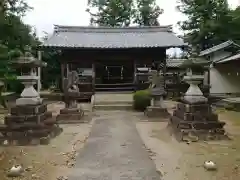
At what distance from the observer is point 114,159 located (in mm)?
6145

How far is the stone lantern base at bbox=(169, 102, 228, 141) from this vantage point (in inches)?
318

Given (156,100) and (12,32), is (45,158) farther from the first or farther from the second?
(12,32)

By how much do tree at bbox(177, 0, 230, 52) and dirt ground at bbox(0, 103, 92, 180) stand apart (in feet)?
63.7

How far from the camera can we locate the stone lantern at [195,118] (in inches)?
319

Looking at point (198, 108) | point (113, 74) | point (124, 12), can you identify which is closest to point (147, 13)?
point (124, 12)

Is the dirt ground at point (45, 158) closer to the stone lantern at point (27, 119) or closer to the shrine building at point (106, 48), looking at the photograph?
the stone lantern at point (27, 119)

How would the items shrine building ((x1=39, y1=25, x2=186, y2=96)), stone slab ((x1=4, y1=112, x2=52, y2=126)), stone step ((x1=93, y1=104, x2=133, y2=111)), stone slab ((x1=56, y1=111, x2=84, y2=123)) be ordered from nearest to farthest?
stone slab ((x1=4, y1=112, x2=52, y2=126)) < stone slab ((x1=56, y1=111, x2=84, y2=123)) < stone step ((x1=93, y1=104, x2=133, y2=111)) < shrine building ((x1=39, y1=25, x2=186, y2=96))

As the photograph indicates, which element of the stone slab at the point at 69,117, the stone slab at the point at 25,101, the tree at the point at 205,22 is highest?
the tree at the point at 205,22

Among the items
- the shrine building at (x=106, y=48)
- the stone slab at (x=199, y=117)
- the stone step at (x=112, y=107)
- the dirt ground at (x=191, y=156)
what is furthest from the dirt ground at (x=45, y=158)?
the shrine building at (x=106, y=48)

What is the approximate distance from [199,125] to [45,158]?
13.0ft

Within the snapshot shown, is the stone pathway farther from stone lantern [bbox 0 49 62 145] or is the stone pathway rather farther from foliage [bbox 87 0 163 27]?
foliage [bbox 87 0 163 27]

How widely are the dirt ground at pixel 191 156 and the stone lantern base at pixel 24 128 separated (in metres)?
2.62

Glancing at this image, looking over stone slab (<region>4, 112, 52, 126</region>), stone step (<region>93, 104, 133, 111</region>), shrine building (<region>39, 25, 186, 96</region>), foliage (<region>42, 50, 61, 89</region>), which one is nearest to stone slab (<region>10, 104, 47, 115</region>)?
stone slab (<region>4, 112, 52, 126</region>)

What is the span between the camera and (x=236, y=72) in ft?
76.0
